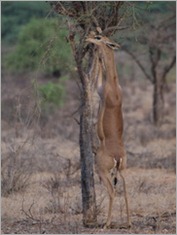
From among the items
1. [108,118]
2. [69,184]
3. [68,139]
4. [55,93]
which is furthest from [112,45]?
[55,93]

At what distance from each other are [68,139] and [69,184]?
6.06 meters

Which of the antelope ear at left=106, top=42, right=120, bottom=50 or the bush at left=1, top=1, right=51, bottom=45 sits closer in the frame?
the antelope ear at left=106, top=42, right=120, bottom=50

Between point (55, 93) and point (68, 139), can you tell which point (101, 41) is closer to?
point (68, 139)

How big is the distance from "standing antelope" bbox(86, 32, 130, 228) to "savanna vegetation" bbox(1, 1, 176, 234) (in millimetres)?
436

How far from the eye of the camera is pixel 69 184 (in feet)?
36.8

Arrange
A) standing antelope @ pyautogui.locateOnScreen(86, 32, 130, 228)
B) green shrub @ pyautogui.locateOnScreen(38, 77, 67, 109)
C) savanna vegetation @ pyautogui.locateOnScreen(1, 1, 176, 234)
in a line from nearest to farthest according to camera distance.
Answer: standing antelope @ pyautogui.locateOnScreen(86, 32, 130, 228), savanna vegetation @ pyautogui.locateOnScreen(1, 1, 176, 234), green shrub @ pyautogui.locateOnScreen(38, 77, 67, 109)

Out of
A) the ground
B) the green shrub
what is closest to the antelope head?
the ground

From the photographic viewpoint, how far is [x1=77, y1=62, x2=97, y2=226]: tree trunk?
7.81 meters

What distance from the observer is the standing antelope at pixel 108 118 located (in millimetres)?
7223

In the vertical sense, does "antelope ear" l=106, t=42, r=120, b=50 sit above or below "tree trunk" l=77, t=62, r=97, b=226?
above

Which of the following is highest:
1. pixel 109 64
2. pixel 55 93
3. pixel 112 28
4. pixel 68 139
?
pixel 112 28

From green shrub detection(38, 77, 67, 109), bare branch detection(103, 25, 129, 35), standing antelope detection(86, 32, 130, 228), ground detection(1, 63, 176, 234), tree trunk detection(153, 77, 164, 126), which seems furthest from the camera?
tree trunk detection(153, 77, 164, 126)

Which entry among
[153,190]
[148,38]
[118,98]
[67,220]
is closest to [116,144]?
[118,98]

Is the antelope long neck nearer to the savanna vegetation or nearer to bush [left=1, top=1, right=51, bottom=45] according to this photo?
the savanna vegetation
